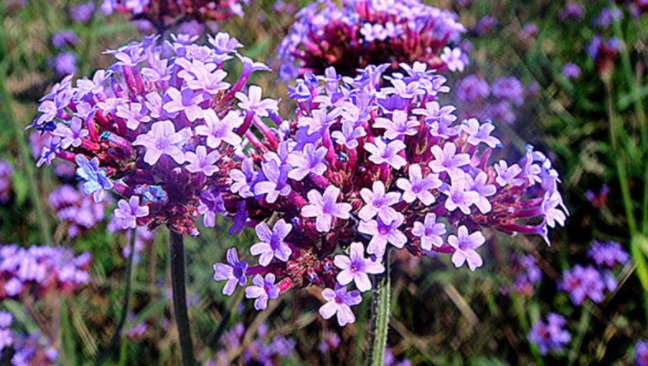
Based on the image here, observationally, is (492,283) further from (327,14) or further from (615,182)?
(327,14)

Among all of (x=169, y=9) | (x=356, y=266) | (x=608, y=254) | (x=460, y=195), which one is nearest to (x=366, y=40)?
(x=169, y=9)

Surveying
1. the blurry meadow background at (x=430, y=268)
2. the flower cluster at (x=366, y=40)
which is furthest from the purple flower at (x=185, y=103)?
the blurry meadow background at (x=430, y=268)

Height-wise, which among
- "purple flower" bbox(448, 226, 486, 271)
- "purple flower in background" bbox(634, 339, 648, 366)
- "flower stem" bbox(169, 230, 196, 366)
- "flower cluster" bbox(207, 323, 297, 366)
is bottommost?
"flower cluster" bbox(207, 323, 297, 366)

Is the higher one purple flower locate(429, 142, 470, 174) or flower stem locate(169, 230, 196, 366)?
purple flower locate(429, 142, 470, 174)

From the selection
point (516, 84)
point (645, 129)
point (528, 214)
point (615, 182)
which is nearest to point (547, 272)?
point (615, 182)

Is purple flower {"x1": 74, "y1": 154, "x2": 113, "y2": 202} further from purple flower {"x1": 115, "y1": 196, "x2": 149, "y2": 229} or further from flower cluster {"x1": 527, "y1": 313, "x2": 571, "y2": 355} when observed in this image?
flower cluster {"x1": 527, "y1": 313, "x2": 571, "y2": 355}

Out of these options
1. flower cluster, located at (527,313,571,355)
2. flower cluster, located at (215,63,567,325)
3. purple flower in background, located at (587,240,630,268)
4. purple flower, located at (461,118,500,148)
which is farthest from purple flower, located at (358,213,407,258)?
purple flower in background, located at (587,240,630,268)
